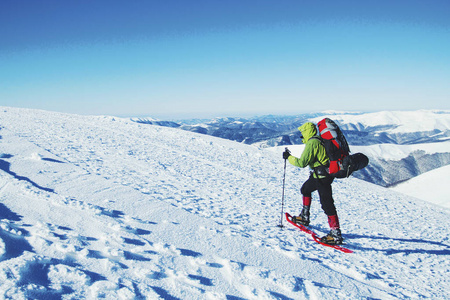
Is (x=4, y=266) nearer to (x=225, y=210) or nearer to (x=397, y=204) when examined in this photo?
(x=225, y=210)

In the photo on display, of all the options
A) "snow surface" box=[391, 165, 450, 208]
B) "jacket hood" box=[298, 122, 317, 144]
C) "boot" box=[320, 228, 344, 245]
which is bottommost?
→ "snow surface" box=[391, 165, 450, 208]

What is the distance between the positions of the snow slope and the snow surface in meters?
34.1

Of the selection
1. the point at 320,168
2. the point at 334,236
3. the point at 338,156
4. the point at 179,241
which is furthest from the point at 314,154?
the point at 179,241

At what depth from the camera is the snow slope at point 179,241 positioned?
3043mm

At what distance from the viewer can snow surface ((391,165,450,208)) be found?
115 ft

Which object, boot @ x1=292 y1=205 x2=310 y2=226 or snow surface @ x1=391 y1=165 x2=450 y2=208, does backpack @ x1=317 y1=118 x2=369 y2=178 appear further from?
snow surface @ x1=391 y1=165 x2=450 y2=208

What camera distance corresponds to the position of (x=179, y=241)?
14.1ft

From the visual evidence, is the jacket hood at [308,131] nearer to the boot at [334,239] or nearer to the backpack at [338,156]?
the backpack at [338,156]

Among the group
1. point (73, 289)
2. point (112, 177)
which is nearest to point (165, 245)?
point (73, 289)

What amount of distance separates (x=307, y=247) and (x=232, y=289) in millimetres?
2611

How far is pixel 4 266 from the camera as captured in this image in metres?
2.79

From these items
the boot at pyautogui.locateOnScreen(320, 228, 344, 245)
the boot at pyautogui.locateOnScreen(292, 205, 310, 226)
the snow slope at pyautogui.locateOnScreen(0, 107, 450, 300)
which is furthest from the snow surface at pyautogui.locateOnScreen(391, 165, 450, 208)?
the boot at pyautogui.locateOnScreen(320, 228, 344, 245)

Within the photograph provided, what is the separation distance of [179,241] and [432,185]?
56691mm

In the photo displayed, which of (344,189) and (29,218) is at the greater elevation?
(29,218)
